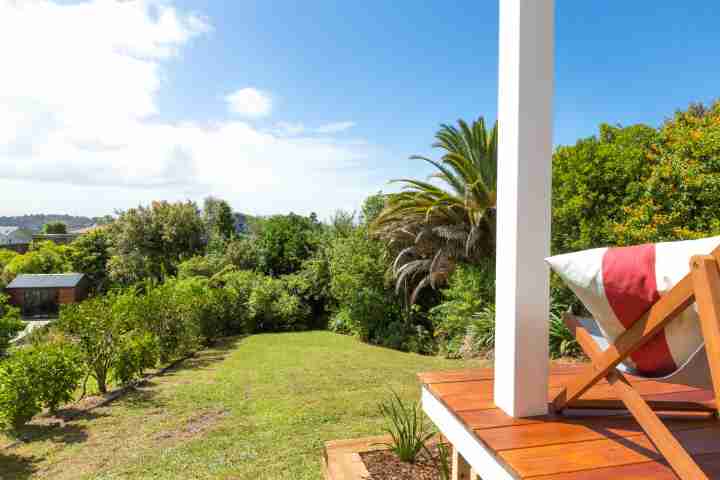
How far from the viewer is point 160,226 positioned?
22984 millimetres

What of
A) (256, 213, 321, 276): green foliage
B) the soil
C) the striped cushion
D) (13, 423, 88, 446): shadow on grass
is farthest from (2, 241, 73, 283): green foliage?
the striped cushion

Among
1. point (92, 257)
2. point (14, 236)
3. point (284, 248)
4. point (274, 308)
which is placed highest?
point (14, 236)

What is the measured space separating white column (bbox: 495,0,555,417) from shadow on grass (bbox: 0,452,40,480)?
422 cm

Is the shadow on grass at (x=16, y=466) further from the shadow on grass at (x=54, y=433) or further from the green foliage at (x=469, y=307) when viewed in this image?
the green foliage at (x=469, y=307)

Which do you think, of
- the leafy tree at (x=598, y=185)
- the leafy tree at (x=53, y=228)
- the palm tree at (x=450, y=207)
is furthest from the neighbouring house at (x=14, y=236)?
the leafy tree at (x=598, y=185)

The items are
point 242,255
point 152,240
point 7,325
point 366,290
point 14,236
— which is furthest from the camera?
point 14,236

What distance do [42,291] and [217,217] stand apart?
13861mm

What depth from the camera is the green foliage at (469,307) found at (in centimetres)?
814

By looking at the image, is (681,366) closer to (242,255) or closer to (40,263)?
(242,255)

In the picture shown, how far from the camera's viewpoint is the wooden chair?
1.14 m

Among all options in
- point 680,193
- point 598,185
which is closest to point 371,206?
point 598,185

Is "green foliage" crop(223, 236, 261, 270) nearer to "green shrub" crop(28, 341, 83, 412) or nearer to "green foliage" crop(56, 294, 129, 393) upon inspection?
"green foliage" crop(56, 294, 129, 393)

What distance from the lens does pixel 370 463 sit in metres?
2.76

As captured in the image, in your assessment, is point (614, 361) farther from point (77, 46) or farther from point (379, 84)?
point (379, 84)
